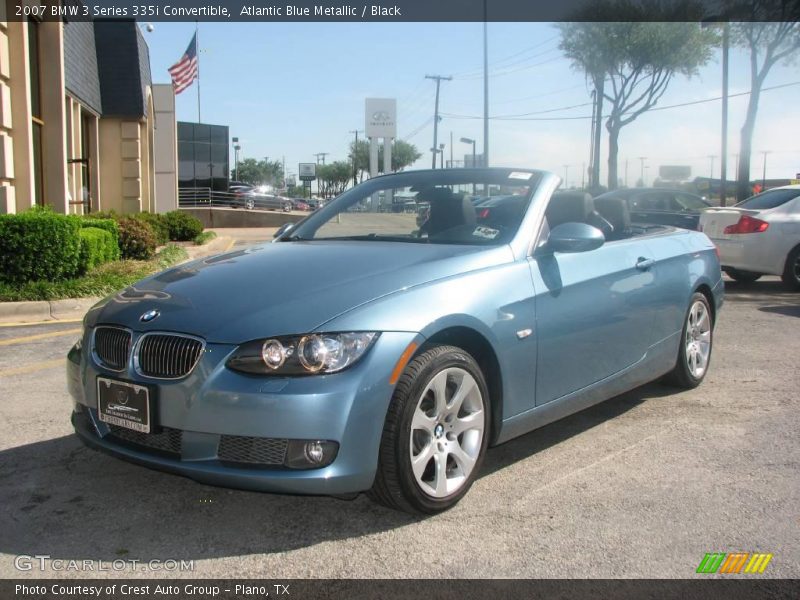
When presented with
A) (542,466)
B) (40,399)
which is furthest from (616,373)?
(40,399)

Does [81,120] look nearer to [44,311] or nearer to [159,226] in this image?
[159,226]

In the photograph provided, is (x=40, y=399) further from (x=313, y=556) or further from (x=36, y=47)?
(x=36, y=47)

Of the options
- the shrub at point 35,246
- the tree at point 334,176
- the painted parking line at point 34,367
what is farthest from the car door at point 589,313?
the tree at point 334,176

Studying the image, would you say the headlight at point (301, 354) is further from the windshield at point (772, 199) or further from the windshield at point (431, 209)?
the windshield at point (772, 199)

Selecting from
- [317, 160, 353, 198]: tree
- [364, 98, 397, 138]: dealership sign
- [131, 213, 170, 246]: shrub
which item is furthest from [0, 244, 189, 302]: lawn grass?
[317, 160, 353, 198]: tree

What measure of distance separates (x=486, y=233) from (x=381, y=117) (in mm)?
64059

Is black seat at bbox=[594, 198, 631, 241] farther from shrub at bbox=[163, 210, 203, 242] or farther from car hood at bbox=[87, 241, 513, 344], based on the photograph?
shrub at bbox=[163, 210, 203, 242]

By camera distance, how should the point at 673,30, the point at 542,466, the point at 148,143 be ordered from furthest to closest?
the point at 673,30 < the point at 148,143 < the point at 542,466

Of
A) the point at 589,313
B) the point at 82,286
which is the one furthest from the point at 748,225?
the point at 82,286

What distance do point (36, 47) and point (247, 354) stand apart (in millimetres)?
12787

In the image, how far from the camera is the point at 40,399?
545 centimetres

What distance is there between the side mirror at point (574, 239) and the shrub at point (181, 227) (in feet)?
58.6

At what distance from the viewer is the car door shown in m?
4.07

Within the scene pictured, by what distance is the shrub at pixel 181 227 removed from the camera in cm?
2100
